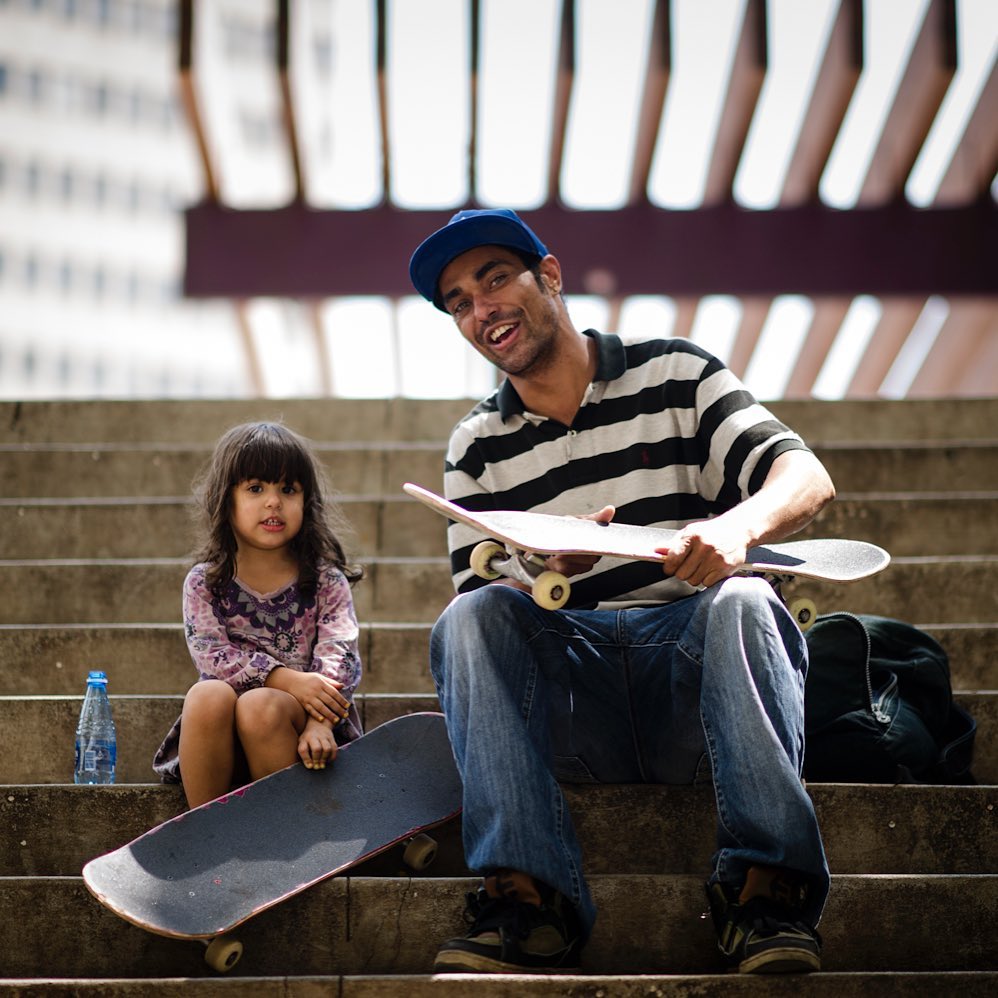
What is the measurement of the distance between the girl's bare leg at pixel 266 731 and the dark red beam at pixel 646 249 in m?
5.69

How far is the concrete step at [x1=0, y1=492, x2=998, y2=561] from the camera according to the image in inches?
160

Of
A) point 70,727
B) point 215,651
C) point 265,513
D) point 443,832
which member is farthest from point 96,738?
point 443,832

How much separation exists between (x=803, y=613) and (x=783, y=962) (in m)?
0.68

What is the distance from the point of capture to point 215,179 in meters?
7.99

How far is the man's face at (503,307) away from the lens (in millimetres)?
2658

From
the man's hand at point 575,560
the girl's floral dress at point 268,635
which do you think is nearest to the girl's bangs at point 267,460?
the girl's floral dress at point 268,635

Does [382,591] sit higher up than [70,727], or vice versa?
[382,591]

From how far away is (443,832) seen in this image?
2.46 m

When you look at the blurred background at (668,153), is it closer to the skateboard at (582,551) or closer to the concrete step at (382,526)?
the concrete step at (382,526)

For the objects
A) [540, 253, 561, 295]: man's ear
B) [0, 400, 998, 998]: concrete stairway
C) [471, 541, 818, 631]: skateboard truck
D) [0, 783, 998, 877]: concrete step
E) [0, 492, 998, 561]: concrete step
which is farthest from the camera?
[0, 492, 998, 561]: concrete step

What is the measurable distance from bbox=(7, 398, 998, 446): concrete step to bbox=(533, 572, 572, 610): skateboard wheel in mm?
2926

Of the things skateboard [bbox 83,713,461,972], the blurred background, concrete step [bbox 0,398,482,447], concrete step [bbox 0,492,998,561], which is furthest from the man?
the blurred background

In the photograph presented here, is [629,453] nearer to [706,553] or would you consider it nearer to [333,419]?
[706,553]

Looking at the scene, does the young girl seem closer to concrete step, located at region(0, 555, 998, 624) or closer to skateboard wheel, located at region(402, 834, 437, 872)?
skateboard wheel, located at region(402, 834, 437, 872)
